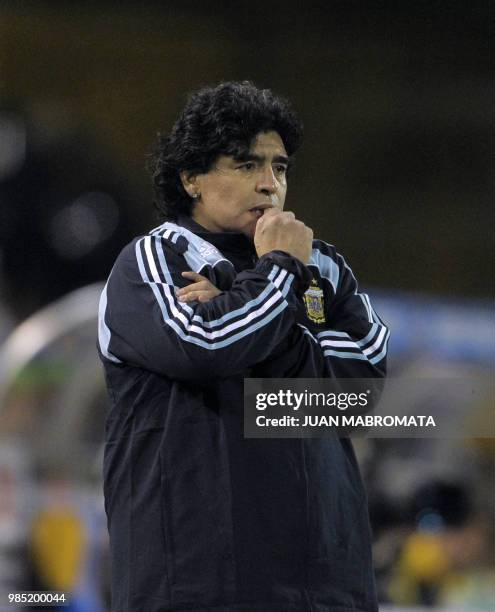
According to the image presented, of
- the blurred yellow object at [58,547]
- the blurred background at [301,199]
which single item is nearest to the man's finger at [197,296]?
the blurred background at [301,199]

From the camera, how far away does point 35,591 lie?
8.18ft

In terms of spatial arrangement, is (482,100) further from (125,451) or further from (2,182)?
(125,451)

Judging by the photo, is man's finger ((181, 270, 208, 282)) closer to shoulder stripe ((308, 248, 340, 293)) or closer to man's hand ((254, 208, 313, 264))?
man's hand ((254, 208, 313, 264))

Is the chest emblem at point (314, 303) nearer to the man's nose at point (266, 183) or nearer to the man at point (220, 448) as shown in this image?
the man at point (220, 448)

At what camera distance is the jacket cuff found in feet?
4.46

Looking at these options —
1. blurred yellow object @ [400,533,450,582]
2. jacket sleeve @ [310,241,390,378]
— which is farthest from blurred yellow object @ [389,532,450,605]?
jacket sleeve @ [310,241,390,378]

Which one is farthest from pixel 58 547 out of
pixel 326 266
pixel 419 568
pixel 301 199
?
pixel 326 266

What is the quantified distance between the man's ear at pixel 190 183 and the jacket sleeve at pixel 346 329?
7.5 inches

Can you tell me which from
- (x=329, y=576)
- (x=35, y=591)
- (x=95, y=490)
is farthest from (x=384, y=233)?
(x=329, y=576)

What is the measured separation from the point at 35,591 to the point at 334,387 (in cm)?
133

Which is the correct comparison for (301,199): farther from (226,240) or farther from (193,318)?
(193,318)

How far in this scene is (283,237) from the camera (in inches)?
55.4

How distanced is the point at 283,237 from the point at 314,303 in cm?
12

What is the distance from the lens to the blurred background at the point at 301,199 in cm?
262
